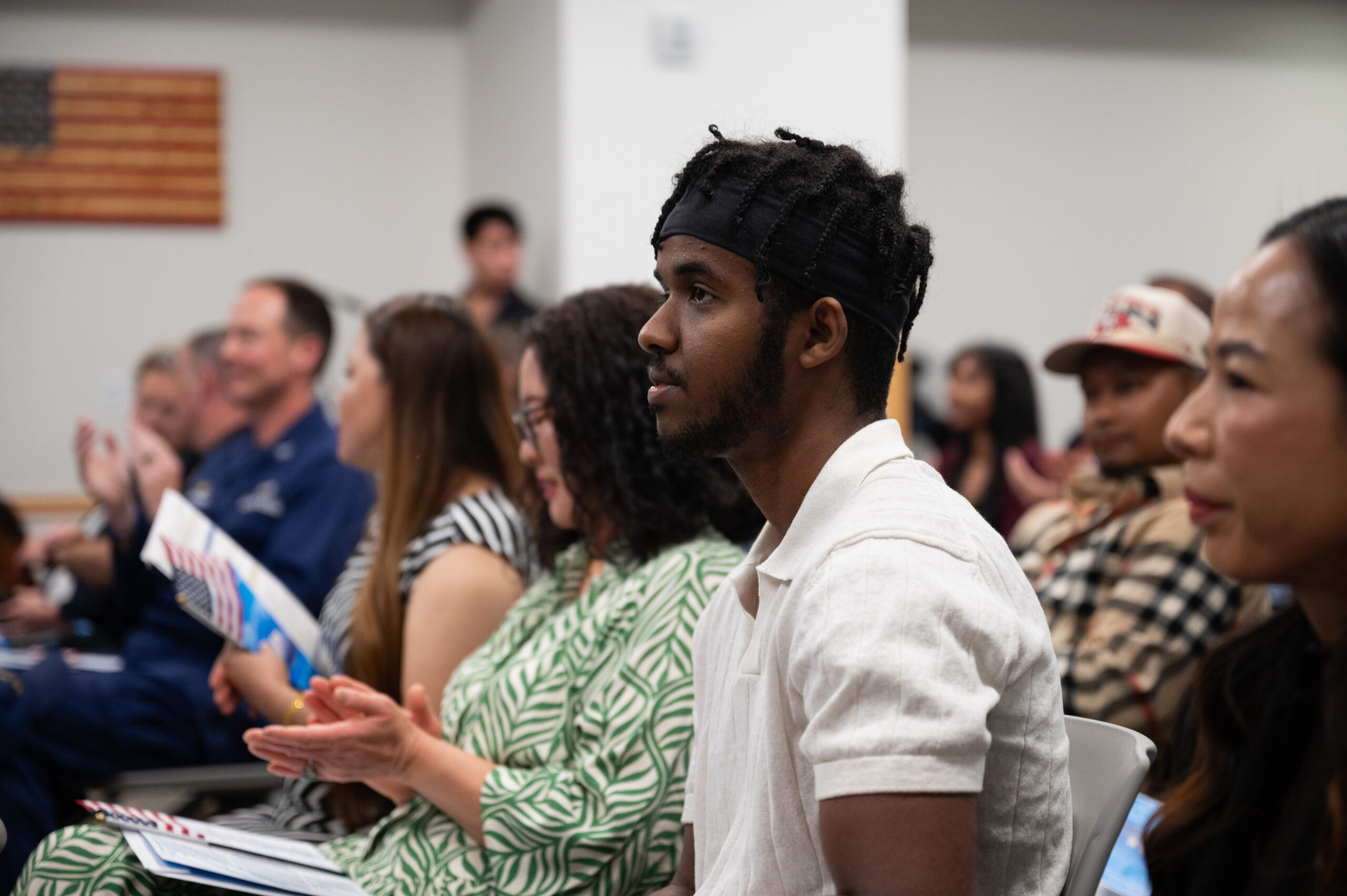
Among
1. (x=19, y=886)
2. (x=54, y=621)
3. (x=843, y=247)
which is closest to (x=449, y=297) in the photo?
(x=19, y=886)

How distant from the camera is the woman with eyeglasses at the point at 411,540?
1.88m

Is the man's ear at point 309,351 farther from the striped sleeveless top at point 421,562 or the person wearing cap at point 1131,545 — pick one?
the person wearing cap at point 1131,545

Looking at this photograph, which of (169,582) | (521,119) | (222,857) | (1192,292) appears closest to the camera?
(222,857)

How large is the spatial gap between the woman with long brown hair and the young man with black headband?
0.75 meters

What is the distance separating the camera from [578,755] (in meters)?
1.50

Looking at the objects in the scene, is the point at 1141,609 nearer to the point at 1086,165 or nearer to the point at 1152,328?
the point at 1152,328

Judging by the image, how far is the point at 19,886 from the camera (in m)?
1.55

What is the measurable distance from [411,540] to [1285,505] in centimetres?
141

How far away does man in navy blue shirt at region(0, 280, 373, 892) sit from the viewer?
2.36 meters

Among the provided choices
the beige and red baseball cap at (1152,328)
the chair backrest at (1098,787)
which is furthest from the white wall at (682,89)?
the chair backrest at (1098,787)

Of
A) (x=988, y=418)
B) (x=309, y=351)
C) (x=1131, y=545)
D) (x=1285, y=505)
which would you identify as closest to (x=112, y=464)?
(x=309, y=351)

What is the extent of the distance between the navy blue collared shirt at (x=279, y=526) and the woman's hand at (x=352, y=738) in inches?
→ 48.2

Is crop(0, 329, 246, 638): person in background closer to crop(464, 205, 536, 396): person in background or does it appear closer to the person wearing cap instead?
crop(464, 205, 536, 396): person in background

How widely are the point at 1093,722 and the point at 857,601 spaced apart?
43 centimetres
